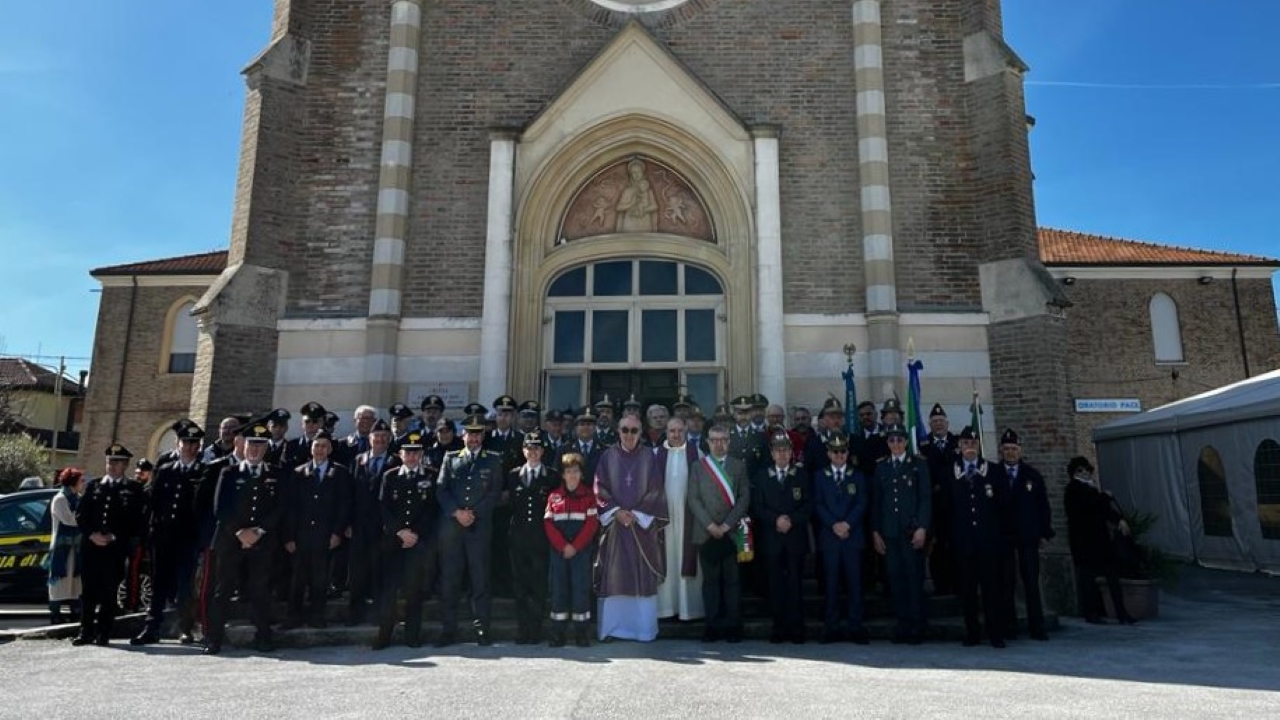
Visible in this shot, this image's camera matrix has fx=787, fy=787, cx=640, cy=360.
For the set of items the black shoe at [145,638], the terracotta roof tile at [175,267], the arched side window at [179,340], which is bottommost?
the black shoe at [145,638]

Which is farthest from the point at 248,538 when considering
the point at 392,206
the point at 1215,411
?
the point at 1215,411

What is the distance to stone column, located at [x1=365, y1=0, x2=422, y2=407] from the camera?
35.3 ft

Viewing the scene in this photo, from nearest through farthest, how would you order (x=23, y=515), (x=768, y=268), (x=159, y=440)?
(x=23, y=515) → (x=768, y=268) → (x=159, y=440)

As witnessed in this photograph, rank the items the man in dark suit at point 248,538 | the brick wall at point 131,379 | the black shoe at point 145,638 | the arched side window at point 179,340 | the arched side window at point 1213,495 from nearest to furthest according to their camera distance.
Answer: the man in dark suit at point 248,538, the black shoe at point 145,638, the arched side window at point 1213,495, the brick wall at point 131,379, the arched side window at point 179,340

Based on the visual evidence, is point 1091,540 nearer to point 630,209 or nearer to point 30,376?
point 630,209

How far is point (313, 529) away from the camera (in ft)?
23.6

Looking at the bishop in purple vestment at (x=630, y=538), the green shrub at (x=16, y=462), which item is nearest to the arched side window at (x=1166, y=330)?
the bishop in purple vestment at (x=630, y=538)

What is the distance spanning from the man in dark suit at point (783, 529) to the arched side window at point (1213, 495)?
35.5ft

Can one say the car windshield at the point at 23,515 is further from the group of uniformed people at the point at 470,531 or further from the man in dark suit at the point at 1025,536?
the man in dark suit at the point at 1025,536

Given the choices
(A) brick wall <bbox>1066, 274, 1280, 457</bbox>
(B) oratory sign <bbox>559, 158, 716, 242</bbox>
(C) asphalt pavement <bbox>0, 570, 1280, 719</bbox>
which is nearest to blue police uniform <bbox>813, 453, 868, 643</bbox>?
(C) asphalt pavement <bbox>0, 570, 1280, 719</bbox>

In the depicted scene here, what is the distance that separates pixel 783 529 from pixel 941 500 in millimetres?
1794

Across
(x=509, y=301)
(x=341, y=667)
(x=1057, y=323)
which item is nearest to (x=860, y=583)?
(x=341, y=667)

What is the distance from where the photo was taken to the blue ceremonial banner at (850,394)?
32.7 ft

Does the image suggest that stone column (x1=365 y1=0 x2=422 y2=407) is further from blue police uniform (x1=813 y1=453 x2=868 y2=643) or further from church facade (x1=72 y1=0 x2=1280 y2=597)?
blue police uniform (x1=813 y1=453 x2=868 y2=643)
